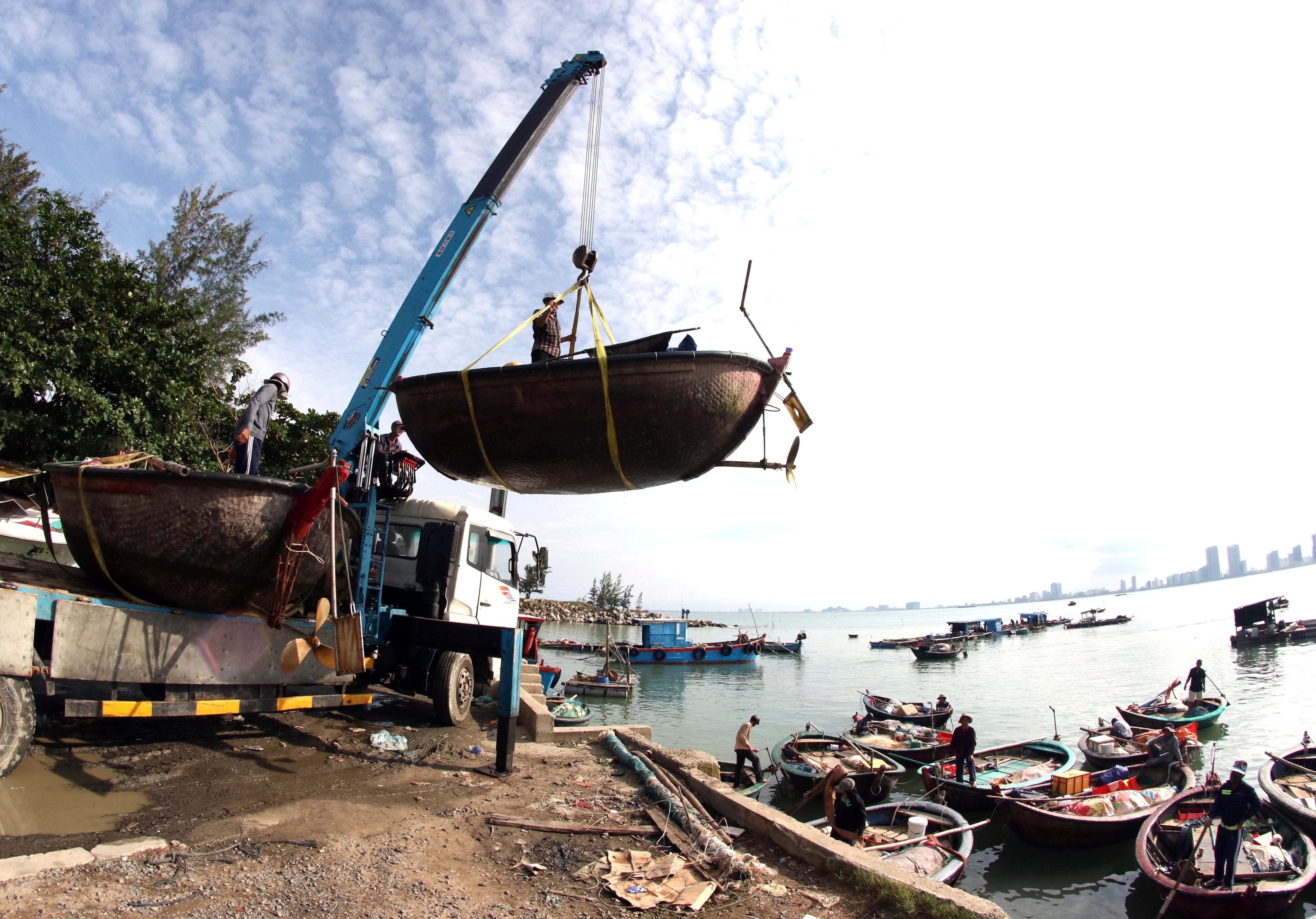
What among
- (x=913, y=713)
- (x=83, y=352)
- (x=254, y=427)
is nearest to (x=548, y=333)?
(x=254, y=427)

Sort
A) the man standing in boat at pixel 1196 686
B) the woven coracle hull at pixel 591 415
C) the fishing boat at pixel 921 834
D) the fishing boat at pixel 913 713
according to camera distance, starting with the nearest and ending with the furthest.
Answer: the woven coracle hull at pixel 591 415 < the fishing boat at pixel 921 834 < the fishing boat at pixel 913 713 < the man standing in boat at pixel 1196 686

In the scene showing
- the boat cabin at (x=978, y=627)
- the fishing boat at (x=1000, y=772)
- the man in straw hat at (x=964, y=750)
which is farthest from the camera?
the boat cabin at (x=978, y=627)

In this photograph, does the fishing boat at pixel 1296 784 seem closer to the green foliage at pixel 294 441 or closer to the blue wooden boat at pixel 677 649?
the green foliage at pixel 294 441

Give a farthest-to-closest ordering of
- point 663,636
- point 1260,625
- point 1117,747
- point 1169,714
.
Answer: point 1260,625
point 663,636
point 1169,714
point 1117,747

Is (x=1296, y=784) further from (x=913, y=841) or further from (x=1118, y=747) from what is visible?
(x=913, y=841)

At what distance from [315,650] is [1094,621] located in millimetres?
97200

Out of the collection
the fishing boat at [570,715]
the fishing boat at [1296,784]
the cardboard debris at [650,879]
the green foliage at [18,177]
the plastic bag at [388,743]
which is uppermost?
the green foliage at [18,177]

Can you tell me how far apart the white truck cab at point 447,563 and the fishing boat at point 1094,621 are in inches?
3623

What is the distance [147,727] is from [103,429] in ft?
27.9

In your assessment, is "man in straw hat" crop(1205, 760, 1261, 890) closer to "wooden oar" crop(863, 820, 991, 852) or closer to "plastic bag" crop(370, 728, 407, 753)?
"wooden oar" crop(863, 820, 991, 852)

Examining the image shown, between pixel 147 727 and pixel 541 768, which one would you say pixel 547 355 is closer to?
pixel 541 768

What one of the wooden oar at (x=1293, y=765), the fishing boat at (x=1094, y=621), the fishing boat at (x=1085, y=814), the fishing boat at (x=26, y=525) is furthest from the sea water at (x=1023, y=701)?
the fishing boat at (x=1094, y=621)

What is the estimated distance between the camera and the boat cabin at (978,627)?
66.4 meters

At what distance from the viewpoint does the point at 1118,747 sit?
48.8 ft
